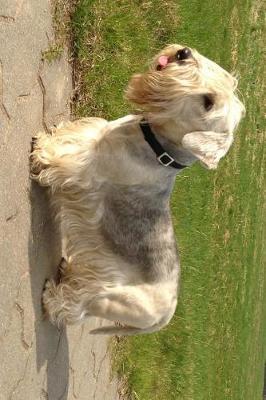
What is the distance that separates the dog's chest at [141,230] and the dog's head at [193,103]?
23.4 inches

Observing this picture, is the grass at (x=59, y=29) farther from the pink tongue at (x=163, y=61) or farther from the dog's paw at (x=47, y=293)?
the dog's paw at (x=47, y=293)

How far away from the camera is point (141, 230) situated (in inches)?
173

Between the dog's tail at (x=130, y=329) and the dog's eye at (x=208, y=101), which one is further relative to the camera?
the dog's tail at (x=130, y=329)

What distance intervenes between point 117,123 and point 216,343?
202 inches

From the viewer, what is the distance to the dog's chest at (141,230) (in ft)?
14.2

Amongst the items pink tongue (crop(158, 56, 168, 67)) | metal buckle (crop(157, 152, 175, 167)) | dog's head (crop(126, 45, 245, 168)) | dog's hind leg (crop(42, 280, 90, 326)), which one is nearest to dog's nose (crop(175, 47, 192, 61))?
dog's head (crop(126, 45, 245, 168))

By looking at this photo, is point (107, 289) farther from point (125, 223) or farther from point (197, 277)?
point (197, 277)

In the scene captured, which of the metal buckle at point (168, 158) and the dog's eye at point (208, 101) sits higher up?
the dog's eye at point (208, 101)

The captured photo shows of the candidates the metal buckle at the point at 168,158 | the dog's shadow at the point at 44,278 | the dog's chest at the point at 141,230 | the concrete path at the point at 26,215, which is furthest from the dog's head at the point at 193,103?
the dog's shadow at the point at 44,278

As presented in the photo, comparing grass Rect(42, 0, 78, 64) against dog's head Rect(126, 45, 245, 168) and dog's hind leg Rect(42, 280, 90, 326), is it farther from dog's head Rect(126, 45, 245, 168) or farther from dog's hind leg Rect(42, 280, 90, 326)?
dog's hind leg Rect(42, 280, 90, 326)

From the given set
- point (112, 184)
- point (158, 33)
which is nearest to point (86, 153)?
point (112, 184)

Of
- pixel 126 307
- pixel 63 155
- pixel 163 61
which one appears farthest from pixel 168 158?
pixel 126 307

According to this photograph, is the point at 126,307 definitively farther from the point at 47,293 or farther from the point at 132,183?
the point at 132,183

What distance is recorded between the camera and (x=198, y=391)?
801 centimetres
